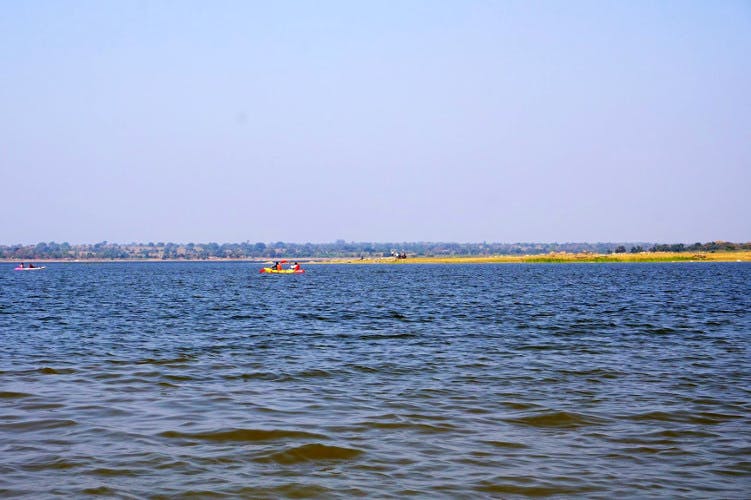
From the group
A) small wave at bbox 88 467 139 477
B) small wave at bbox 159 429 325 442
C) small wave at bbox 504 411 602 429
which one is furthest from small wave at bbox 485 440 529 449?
small wave at bbox 88 467 139 477

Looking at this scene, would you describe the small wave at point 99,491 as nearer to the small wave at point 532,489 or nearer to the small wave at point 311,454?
the small wave at point 311,454

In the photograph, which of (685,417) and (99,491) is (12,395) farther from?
(685,417)

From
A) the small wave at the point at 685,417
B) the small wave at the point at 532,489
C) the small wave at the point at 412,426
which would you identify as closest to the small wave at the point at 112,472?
the small wave at the point at 412,426

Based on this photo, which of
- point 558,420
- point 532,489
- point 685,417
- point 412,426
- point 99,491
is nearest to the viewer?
point 99,491

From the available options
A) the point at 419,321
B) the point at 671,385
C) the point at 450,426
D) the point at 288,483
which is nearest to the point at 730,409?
the point at 671,385

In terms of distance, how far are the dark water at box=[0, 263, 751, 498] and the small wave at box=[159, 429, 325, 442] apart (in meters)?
0.05

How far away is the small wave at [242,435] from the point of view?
1312 centimetres

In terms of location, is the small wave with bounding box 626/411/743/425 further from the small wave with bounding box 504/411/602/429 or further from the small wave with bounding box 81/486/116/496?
the small wave with bounding box 81/486/116/496

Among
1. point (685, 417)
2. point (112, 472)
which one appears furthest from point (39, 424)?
point (685, 417)

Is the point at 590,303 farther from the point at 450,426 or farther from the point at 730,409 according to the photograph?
the point at 450,426

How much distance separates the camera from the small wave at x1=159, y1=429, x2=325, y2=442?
13117mm

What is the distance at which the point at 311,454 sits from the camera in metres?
12.2

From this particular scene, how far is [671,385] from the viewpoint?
18375mm

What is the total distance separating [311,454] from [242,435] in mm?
1712
